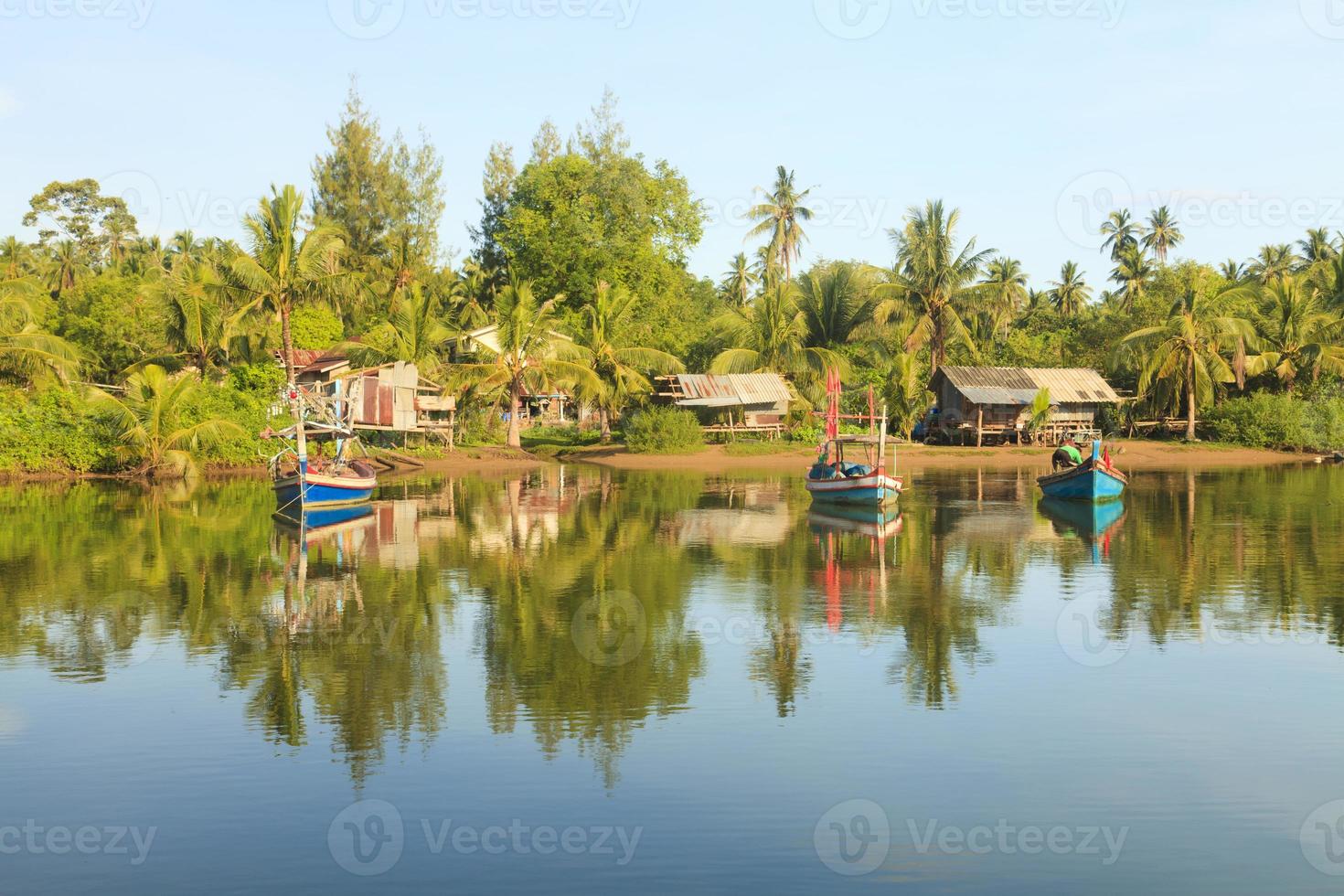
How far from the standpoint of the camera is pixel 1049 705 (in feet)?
46.1

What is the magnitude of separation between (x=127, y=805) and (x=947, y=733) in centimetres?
844

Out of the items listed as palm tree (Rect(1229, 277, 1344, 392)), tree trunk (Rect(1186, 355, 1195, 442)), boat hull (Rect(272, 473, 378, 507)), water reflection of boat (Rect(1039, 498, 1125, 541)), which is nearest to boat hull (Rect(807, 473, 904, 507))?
water reflection of boat (Rect(1039, 498, 1125, 541))

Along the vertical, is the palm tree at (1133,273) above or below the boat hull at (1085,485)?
above

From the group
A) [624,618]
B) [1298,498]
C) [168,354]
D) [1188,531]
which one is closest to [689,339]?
[168,354]

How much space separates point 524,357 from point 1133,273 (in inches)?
1987

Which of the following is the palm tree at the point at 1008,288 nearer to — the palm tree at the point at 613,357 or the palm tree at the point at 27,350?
the palm tree at the point at 613,357

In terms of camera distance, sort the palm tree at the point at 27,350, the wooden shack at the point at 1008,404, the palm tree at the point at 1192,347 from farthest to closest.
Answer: the wooden shack at the point at 1008,404 < the palm tree at the point at 1192,347 < the palm tree at the point at 27,350

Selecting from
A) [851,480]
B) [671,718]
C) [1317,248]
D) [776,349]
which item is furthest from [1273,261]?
[671,718]

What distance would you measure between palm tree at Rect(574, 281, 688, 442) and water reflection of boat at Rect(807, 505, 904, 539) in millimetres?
20393

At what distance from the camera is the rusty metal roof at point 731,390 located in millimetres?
55541

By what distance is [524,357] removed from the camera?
51969 mm

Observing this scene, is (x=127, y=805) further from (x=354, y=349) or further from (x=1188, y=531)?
(x=354, y=349)

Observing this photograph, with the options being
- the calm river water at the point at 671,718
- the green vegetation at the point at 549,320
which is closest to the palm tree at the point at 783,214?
the green vegetation at the point at 549,320

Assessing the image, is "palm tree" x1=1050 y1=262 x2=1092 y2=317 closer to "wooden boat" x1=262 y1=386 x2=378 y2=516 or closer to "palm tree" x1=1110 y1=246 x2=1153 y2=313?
"palm tree" x1=1110 y1=246 x2=1153 y2=313
